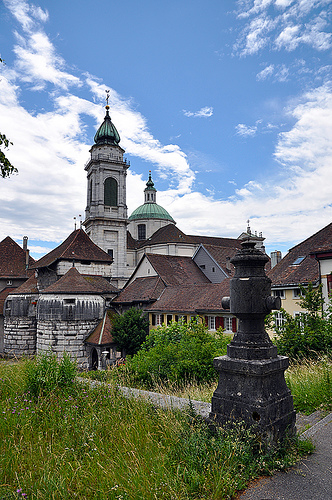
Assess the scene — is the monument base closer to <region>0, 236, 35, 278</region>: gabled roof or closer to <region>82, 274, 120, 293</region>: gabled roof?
<region>82, 274, 120, 293</region>: gabled roof

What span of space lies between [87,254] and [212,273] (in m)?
13.4

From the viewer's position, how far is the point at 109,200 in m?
51.5

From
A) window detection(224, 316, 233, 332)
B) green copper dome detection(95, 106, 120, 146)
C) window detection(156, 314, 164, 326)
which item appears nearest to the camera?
window detection(224, 316, 233, 332)

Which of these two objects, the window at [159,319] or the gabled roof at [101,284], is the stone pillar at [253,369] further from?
the gabled roof at [101,284]

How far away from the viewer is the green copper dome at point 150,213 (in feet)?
208

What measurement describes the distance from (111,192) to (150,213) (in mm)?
12939

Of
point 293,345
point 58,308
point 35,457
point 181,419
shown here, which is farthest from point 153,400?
point 58,308

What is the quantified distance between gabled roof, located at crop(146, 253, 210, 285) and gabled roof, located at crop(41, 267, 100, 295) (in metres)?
6.19

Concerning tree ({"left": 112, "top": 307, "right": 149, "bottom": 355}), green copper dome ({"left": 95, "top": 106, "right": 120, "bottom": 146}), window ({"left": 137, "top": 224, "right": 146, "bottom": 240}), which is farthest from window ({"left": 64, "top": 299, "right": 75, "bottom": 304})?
window ({"left": 137, "top": 224, "right": 146, "bottom": 240})

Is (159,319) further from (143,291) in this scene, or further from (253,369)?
(253,369)

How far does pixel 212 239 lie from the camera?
56.5 meters

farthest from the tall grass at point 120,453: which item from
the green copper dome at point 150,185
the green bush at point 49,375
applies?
the green copper dome at point 150,185

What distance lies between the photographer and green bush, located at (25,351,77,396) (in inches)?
224

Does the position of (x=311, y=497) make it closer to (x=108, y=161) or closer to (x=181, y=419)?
(x=181, y=419)
